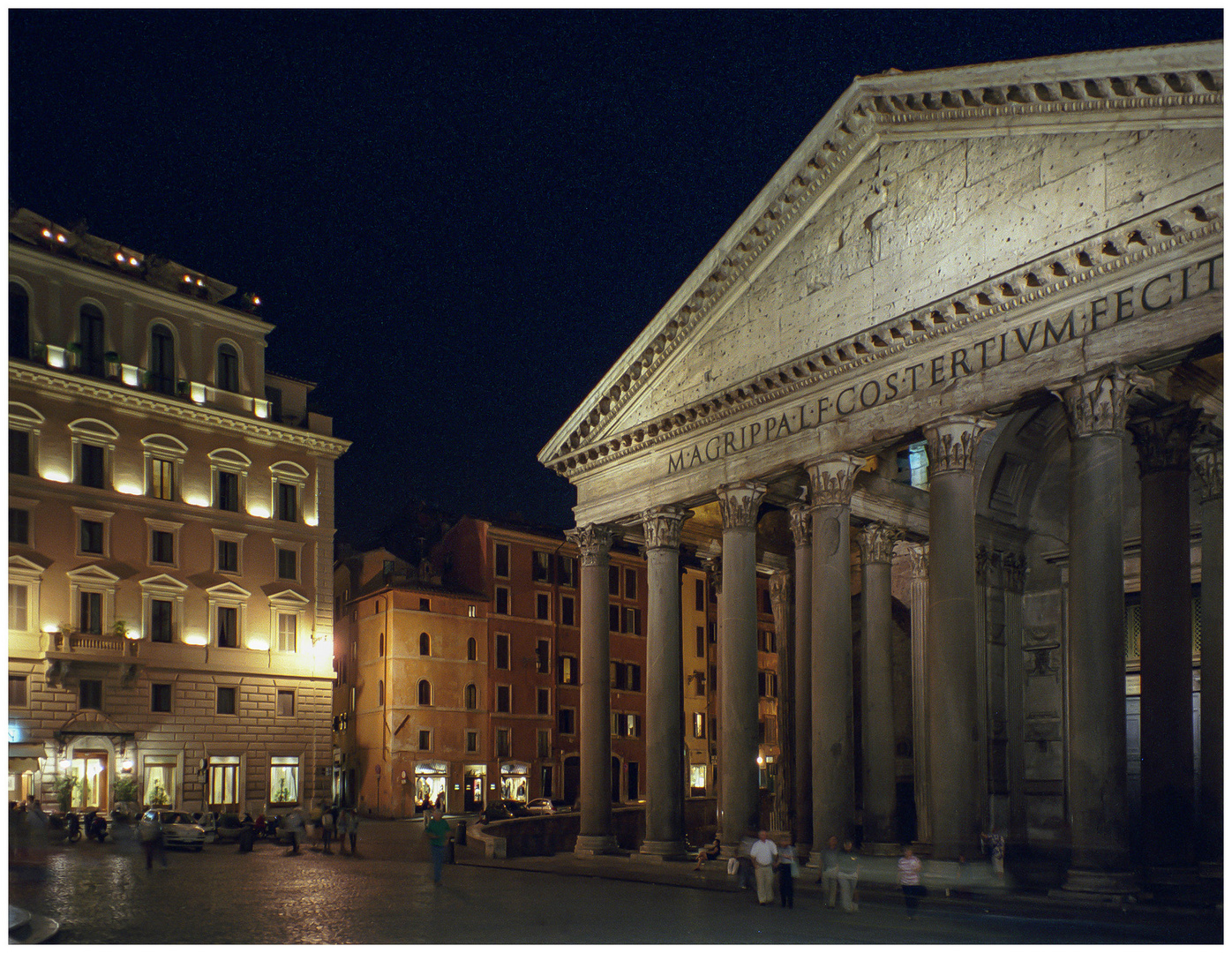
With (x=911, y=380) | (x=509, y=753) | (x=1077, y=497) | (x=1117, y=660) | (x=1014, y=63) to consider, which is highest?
(x=1014, y=63)

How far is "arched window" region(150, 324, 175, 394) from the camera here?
42000 mm

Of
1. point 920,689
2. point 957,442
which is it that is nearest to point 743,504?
point 957,442

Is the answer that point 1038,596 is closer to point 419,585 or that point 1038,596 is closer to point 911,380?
point 911,380

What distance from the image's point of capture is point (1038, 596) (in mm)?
29812

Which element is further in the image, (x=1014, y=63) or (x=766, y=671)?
(x=766, y=671)

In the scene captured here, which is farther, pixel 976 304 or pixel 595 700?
pixel 595 700

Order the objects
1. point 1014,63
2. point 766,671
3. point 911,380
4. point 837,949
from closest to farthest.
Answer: point 837,949 → point 1014,63 → point 911,380 → point 766,671

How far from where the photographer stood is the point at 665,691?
27078 mm

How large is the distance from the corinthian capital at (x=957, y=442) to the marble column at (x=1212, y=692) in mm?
5485

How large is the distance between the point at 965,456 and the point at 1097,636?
3.93 metres

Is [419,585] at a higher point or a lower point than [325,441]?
lower

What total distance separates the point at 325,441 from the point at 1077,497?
33115mm

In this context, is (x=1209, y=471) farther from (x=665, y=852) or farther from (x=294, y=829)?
(x=294, y=829)

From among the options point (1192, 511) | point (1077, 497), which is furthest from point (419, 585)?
point (1077, 497)
